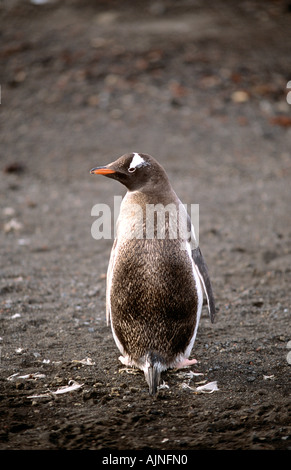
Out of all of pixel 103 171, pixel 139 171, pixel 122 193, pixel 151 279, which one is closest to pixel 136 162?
pixel 139 171

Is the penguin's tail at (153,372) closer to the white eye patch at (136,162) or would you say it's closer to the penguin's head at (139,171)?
the penguin's head at (139,171)

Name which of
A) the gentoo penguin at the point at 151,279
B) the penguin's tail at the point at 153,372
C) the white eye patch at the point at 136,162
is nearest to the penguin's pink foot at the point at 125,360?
the gentoo penguin at the point at 151,279

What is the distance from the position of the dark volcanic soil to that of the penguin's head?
3.56 ft

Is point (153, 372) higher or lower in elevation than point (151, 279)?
lower

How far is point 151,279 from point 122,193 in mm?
4200

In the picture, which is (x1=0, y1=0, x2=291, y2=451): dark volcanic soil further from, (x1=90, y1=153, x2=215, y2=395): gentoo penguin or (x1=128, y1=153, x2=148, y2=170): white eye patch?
(x1=128, y1=153, x2=148, y2=170): white eye patch

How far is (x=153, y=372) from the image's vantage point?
10.4ft

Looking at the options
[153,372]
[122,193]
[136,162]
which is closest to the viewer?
[153,372]

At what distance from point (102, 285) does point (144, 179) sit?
1696 mm

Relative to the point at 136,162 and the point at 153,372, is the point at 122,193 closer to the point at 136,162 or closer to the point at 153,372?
the point at 136,162

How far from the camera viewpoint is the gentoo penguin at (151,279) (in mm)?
3264

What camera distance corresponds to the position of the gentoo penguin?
10.7ft

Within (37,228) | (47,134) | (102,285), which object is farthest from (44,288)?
(47,134)

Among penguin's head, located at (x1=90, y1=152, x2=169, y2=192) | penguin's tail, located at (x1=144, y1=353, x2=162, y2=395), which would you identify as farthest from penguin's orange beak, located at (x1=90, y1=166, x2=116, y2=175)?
penguin's tail, located at (x1=144, y1=353, x2=162, y2=395)
